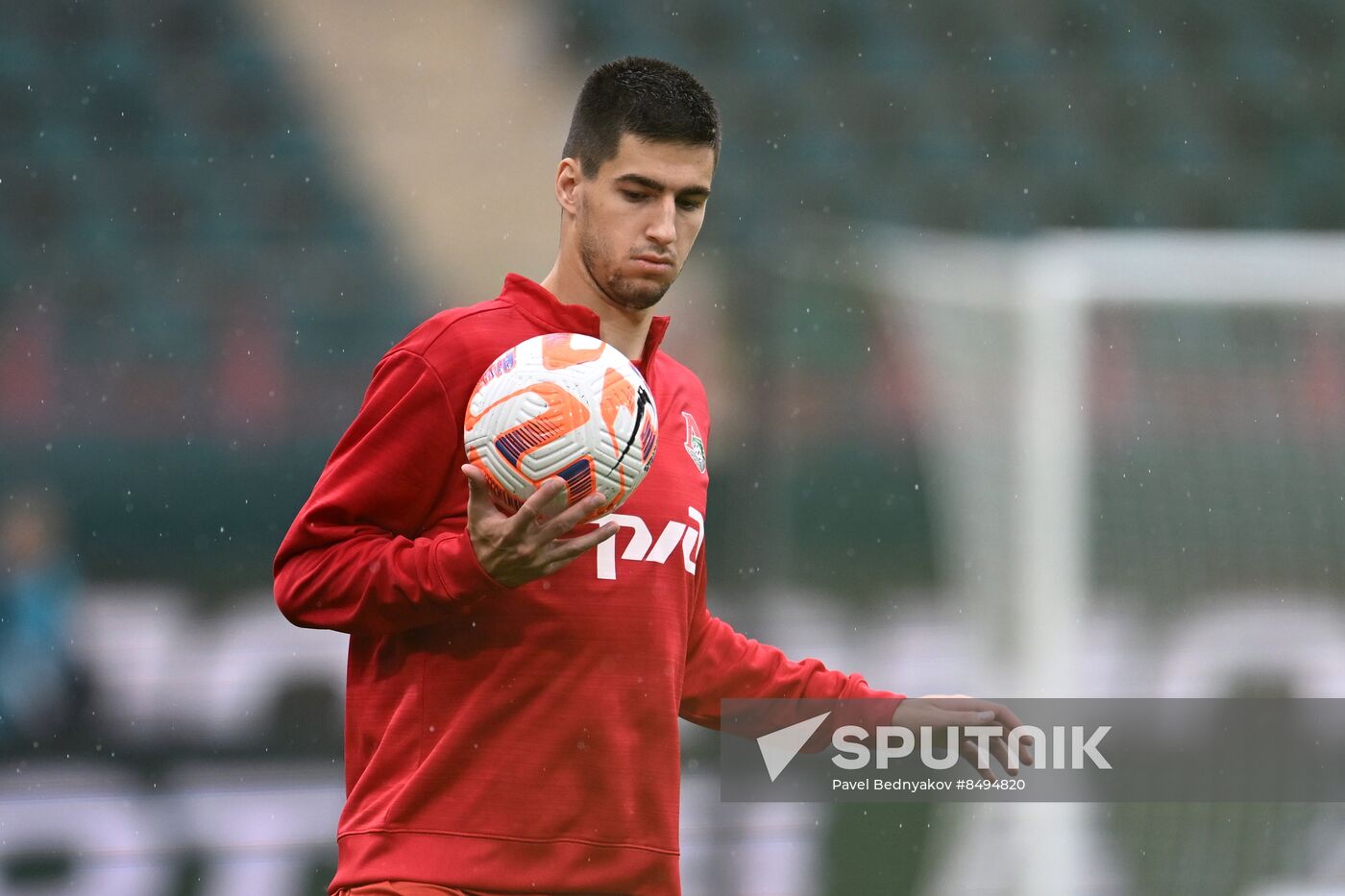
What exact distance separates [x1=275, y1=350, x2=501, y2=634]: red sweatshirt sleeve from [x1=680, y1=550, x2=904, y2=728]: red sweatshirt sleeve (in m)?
0.57

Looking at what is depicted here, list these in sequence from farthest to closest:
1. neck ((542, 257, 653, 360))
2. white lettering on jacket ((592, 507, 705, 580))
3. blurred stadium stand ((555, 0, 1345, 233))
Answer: blurred stadium stand ((555, 0, 1345, 233))
neck ((542, 257, 653, 360))
white lettering on jacket ((592, 507, 705, 580))

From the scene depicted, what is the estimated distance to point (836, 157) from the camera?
7.88 meters

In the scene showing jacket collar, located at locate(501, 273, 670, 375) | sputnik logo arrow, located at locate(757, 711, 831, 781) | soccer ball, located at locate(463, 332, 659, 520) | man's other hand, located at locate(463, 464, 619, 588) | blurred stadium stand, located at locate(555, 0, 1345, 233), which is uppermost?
blurred stadium stand, located at locate(555, 0, 1345, 233)

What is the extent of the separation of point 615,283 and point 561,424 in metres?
0.32

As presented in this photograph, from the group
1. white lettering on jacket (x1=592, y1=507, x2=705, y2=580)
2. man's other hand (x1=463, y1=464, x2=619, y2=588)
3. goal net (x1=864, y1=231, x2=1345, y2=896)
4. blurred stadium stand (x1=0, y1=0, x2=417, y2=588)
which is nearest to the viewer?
man's other hand (x1=463, y1=464, x2=619, y2=588)

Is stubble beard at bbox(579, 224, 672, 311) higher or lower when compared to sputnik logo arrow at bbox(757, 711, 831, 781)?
higher

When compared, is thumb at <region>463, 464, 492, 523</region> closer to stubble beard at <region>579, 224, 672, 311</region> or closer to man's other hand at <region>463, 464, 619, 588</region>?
man's other hand at <region>463, 464, 619, 588</region>

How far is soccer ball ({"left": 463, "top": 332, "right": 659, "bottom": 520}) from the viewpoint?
6.71ft

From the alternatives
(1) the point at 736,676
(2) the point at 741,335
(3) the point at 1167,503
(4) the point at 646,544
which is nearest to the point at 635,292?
(4) the point at 646,544

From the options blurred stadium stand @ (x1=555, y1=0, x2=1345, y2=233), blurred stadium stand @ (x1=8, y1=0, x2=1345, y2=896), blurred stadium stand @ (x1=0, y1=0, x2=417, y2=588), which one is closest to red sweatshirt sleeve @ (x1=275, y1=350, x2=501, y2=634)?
blurred stadium stand @ (x1=8, y1=0, x2=1345, y2=896)

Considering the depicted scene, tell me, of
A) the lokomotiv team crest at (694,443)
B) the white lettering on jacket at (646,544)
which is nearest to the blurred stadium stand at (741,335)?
the lokomotiv team crest at (694,443)

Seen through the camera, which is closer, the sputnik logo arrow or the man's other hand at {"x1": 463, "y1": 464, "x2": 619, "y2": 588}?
the man's other hand at {"x1": 463, "y1": 464, "x2": 619, "y2": 588}

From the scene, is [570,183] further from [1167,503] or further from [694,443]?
[1167,503]

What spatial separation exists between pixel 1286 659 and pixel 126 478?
4023mm
